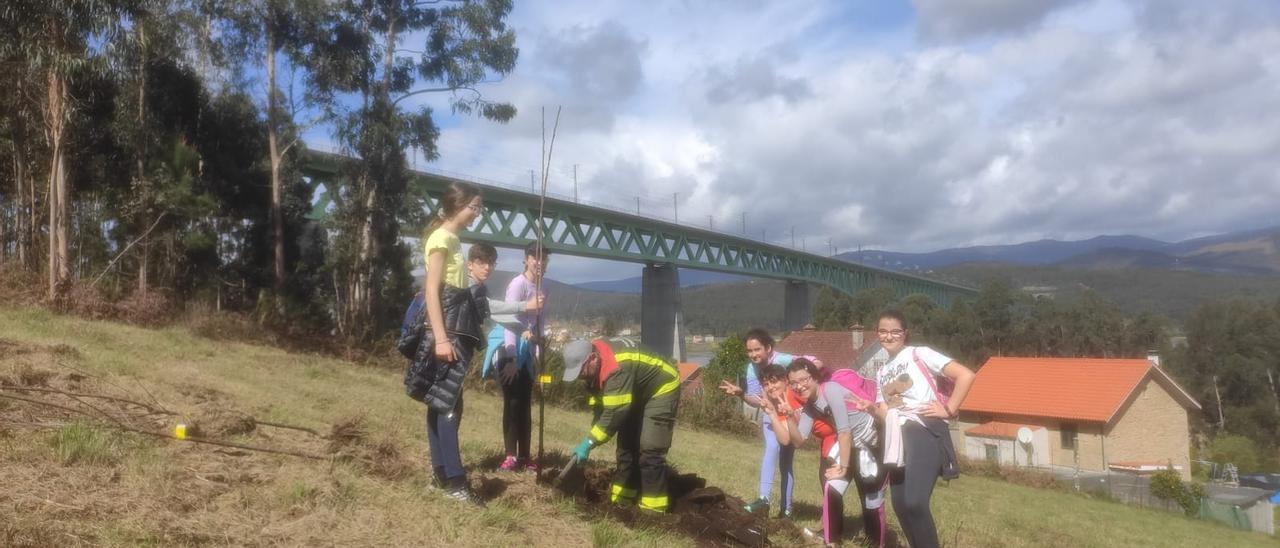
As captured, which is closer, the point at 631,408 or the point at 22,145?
the point at 631,408

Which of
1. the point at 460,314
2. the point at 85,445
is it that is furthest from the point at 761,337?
the point at 85,445

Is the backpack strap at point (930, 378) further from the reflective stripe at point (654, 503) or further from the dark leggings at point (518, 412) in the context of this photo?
the dark leggings at point (518, 412)

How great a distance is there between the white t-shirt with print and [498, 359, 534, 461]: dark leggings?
258 cm

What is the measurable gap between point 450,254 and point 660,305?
160 feet

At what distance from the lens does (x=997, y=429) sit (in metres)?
43.0

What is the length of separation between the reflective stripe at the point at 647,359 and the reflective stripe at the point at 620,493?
2.71 ft

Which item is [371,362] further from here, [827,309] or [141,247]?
[827,309]

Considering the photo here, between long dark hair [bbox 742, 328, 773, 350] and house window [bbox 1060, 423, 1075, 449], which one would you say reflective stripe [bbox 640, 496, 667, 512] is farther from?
house window [bbox 1060, 423, 1075, 449]

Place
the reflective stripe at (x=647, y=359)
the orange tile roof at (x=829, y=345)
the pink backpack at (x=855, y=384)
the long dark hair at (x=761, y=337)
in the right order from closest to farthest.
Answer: the reflective stripe at (x=647, y=359) → the pink backpack at (x=855, y=384) → the long dark hair at (x=761, y=337) → the orange tile roof at (x=829, y=345)

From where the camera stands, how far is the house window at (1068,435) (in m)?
41.4

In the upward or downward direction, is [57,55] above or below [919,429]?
above

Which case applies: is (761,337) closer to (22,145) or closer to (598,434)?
(598,434)

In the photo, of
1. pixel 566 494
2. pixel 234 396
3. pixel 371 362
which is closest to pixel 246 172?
pixel 371 362

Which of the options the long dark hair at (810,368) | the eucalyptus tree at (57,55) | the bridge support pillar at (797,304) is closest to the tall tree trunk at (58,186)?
the eucalyptus tree at (57,55)
